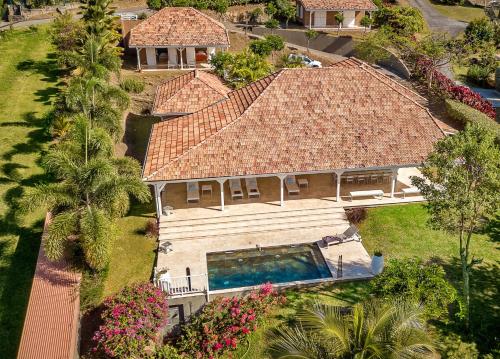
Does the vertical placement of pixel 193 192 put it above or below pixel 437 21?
below

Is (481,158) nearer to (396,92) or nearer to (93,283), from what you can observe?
(396,92)

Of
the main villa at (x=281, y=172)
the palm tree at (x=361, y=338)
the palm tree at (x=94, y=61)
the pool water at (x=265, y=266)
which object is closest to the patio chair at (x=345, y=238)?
the main villa at (x=281, y=172)

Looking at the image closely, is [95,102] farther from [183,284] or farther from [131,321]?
[131,321]

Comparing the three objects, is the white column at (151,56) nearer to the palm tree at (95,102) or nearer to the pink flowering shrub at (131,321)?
the palm tree at (95,102)

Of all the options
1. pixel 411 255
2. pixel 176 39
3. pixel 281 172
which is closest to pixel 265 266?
pixel 281 172

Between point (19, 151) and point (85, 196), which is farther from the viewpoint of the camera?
point (19, 151)

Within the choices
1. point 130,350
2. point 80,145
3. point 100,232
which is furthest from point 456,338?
point 80,145

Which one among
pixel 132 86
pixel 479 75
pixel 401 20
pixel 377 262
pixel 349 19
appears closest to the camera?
pixel 377 262
